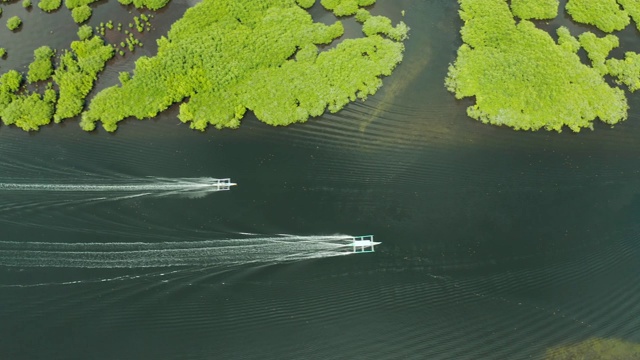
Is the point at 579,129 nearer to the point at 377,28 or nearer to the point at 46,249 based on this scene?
the point at 377,28

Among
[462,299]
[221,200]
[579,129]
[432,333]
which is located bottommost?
[432,333]

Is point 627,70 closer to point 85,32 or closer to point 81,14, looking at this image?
point 85,32

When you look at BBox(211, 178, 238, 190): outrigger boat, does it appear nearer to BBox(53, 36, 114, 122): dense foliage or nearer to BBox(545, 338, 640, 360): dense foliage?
BBox(53, 36, 114, 122): dense foliage

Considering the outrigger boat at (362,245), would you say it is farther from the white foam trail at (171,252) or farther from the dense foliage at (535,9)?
the dense foliage at (535,9)

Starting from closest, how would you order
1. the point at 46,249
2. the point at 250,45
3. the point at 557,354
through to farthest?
the point at 557,354 → the point at 46,249 → the point at 250,45

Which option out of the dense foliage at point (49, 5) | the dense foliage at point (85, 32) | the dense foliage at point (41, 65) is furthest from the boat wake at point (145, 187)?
the dense foliage at point (49, 5)

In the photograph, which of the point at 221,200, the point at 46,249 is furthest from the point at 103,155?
the point at 221,200
